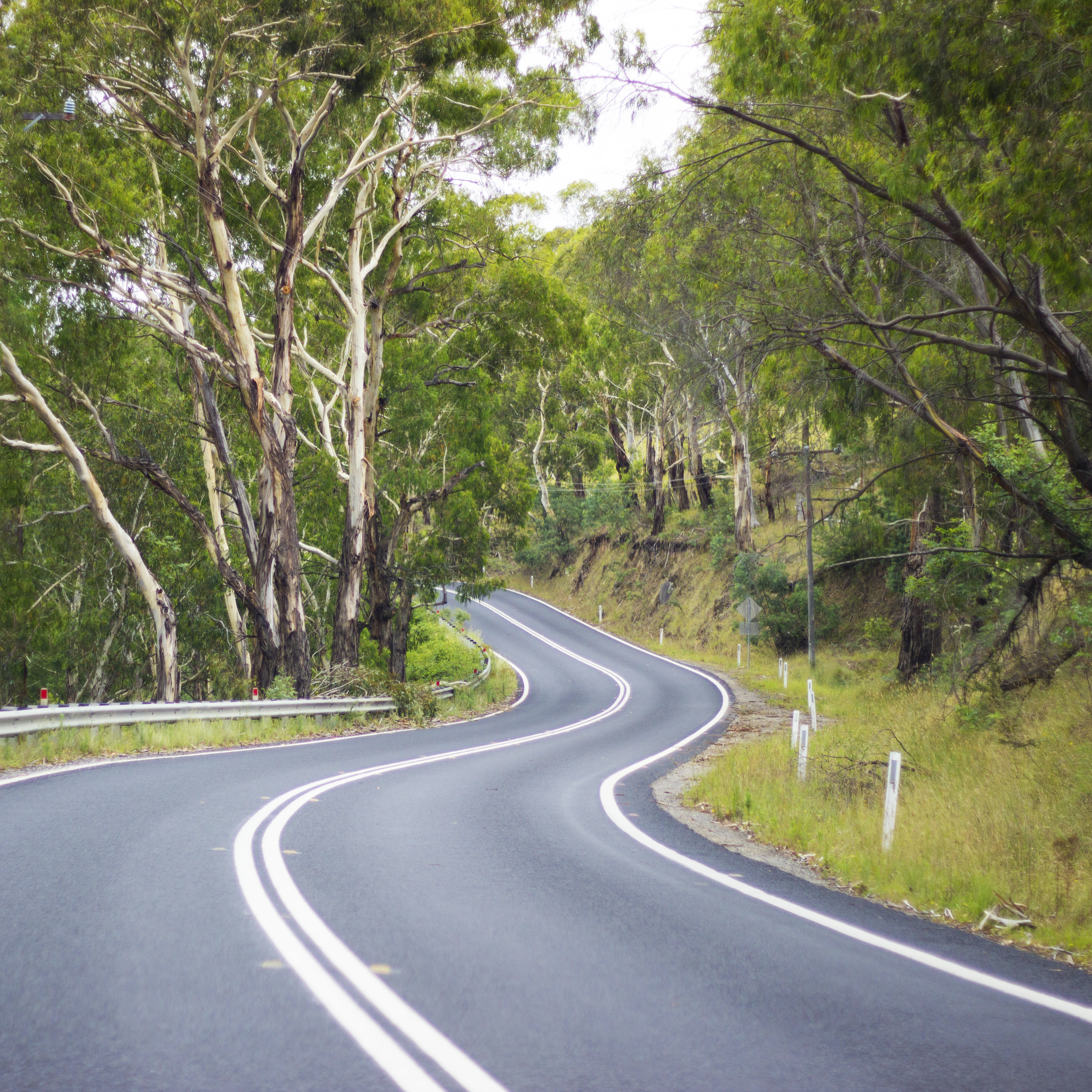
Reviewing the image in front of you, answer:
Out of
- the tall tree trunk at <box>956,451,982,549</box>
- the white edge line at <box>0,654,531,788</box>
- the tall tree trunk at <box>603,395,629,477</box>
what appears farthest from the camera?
the tall tree trunk at <box>603,395,629,477</box>

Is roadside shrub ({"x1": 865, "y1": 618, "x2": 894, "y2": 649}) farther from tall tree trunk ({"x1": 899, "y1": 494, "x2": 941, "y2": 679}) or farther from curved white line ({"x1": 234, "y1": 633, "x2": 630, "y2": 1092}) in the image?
curved white line ({"x1": 234, "y1": 633, "x2": 630, "y2": 1092})

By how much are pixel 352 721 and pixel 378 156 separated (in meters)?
11.6

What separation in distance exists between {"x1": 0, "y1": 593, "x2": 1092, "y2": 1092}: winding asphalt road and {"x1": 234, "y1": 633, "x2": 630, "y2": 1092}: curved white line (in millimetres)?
16

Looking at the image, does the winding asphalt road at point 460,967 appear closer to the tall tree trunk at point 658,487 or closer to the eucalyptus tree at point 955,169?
the eucalyptus tree at point 955,169

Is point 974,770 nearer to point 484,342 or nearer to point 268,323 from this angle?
point 484,342

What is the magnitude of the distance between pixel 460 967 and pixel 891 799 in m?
4.50

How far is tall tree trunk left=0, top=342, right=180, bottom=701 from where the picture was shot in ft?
57.8

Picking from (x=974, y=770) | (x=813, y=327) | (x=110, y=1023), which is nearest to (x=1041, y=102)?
(x=813, y=327)

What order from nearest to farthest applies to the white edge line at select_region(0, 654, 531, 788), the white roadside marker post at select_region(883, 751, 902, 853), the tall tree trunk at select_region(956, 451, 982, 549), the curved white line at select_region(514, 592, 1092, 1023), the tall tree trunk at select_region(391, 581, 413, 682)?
the curved white line at select_region(514, 592, 1092, 1023), the white roadside marker post at select_region(883, 751, 902, 853), the white edge line at select_region(0, 654, 531, 788), the tall tree trunk at select_region(956, 451, 982, 549), the tall tree trunk at select_region(391, 581, 413, 682)

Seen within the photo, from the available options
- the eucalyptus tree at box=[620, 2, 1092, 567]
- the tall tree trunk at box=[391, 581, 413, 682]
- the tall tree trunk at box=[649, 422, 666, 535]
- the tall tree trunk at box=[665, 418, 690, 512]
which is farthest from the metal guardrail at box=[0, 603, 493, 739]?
the tall tree trunk at box=[665, 418, 690, 512]

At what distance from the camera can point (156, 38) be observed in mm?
16781

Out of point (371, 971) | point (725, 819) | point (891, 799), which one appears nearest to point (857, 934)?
point (891, 799)

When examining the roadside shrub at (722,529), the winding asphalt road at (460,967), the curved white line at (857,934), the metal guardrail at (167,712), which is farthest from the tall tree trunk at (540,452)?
the winding asphalt road at (460,967)

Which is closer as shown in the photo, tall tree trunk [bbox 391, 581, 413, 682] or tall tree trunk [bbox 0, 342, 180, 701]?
tall tree trunk [bbox 0, 342, 180, 701]
